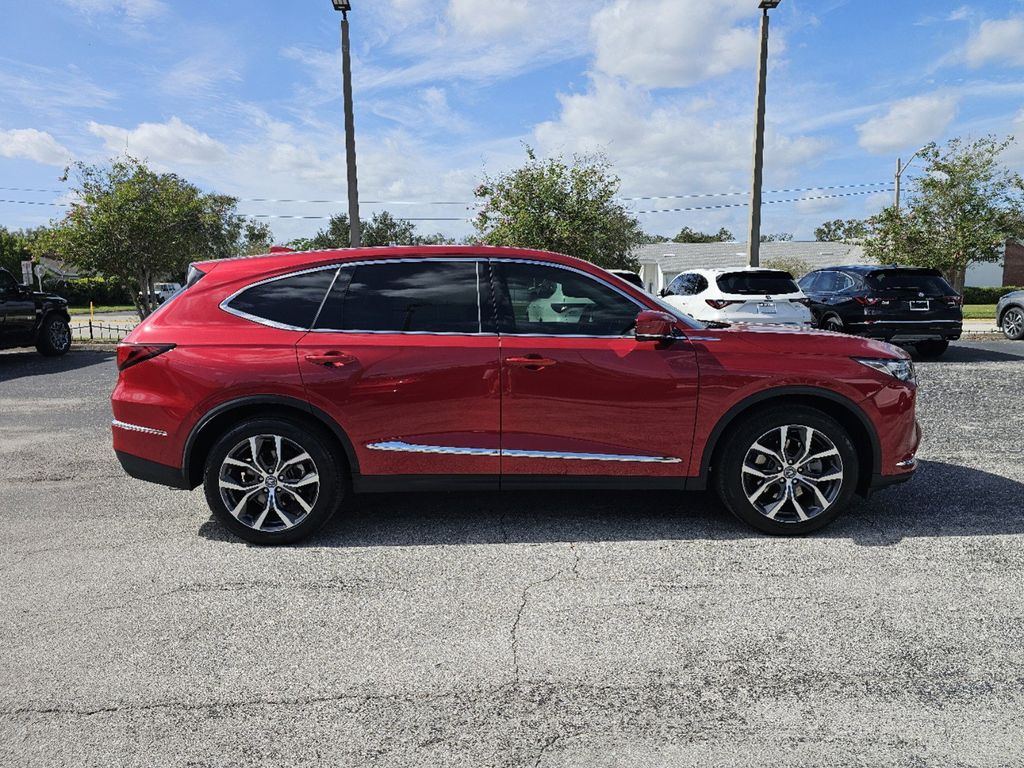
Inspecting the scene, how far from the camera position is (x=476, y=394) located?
4.09 metres

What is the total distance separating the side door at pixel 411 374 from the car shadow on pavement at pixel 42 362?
32.9 ft

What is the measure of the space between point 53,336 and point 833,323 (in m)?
15.1

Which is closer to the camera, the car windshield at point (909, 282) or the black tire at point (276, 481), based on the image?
the black tire at point (276, 481)

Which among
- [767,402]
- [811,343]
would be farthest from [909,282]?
[767,402]

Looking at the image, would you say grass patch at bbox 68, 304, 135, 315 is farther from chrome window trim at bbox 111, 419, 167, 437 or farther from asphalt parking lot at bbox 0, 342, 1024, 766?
asphalt parking lot at bbox 0, 342, 1024, 766

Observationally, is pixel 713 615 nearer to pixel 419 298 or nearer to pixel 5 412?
pixel 419 298

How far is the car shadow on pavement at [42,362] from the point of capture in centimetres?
1230

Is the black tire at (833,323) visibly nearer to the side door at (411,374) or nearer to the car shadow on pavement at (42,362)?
the side door at (411,374)

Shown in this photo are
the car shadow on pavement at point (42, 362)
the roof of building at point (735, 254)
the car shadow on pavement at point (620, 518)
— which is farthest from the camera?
the roof of building at point (735, 254)

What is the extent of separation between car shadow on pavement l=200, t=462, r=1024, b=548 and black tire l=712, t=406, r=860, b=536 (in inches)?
5.6

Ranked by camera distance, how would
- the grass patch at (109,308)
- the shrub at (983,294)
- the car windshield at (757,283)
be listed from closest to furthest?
the car windshield at (757,283) → the shrub at (983,294) → the grass patch at (109,308)

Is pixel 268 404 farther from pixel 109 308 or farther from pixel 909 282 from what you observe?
pixel 109 308

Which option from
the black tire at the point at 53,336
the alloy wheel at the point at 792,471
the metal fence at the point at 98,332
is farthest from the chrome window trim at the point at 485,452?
the metal fence at the point at 98,332

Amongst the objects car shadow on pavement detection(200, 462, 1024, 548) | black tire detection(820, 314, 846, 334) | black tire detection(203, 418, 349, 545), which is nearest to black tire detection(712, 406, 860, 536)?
car shadow on pavement detection(200, 462, 1024, 548)
